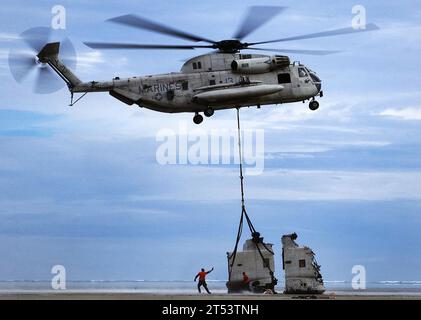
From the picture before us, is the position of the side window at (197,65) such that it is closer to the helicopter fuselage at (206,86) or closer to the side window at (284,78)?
the helicopter fuselage at (206,86)

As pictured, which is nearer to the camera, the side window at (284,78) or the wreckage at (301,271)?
the wreckage at (301,271)

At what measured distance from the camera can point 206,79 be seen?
4222cm

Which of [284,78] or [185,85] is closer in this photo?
[185,85]

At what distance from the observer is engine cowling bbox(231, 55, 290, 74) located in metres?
42.5

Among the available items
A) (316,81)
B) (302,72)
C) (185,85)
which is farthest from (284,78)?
(185,85)

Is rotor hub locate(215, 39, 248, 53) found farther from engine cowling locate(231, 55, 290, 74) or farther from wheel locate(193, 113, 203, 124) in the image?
wheel locate(193, 113, 203, 124)

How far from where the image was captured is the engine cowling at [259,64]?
42.5 meters

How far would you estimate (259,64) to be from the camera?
4291cm

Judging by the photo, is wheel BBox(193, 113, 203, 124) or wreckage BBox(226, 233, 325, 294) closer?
wreckage BBox(226, 233, 325, 294)

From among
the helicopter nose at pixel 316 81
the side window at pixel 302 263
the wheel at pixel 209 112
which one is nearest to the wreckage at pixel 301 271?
the side window at pixel 302 263

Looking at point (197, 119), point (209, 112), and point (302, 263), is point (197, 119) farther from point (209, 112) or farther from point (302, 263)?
point (302, 263)

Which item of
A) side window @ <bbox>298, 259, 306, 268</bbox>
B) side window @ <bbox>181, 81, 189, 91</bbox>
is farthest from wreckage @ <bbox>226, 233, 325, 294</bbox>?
side window @ <bbox>181, 81, 189, 91</bbox>

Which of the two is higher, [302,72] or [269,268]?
[302,72]
